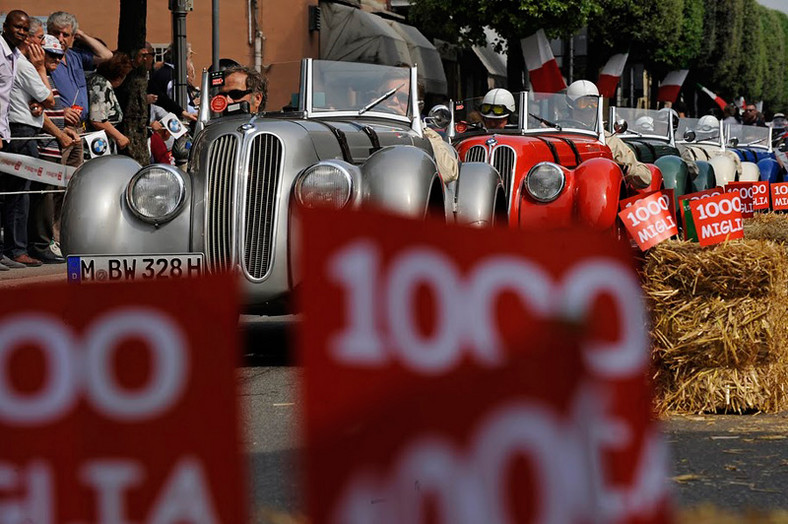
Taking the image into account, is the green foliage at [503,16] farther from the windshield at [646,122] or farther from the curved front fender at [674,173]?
the curved front fender at [674,173]

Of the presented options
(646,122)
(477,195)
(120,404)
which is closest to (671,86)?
(646,122)

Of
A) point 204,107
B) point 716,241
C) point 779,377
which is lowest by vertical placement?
point 779,377

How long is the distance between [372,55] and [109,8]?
591cm

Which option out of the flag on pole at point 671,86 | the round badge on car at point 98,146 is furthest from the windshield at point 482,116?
the flag on pole at point 671,86

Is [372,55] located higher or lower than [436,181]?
higher

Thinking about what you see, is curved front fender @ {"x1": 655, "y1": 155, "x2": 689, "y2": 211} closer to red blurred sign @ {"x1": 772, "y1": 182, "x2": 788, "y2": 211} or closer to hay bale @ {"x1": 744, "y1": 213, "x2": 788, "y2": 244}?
red blurred sign @ {"x1": 772, "y1": 182, "x2": 788, "y2": 211}

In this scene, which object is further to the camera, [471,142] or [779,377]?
[471,142]

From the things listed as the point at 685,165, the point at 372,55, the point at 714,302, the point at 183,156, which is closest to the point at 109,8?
the point at 372,55

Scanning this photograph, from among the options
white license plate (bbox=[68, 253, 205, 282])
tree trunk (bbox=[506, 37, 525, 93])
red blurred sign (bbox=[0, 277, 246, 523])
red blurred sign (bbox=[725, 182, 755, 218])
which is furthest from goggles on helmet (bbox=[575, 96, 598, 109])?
tree trunk (bbox=[506, 37, 525, 93])

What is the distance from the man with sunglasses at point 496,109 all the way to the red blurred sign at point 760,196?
3.06 meters

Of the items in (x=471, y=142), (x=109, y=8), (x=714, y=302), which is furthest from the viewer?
(x=109, y=8)

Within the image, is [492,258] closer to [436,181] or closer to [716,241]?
[716,241]

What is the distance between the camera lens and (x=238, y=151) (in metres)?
7.68

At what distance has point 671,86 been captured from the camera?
53406 mm
